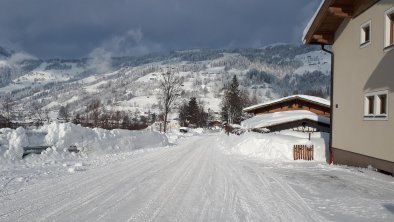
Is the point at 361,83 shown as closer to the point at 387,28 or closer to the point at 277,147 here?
the point at 387,28

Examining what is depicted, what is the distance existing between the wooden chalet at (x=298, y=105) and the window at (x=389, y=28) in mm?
33088

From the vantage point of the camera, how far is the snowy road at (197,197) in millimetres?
8320

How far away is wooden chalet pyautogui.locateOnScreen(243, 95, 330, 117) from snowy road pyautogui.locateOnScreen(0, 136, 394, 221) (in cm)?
3510

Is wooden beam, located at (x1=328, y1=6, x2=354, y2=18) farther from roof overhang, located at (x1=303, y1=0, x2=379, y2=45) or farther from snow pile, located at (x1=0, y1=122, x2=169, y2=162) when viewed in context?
snow pile, located at (x1=0, y1=122, x2=169, y2=162)

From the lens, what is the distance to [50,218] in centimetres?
776

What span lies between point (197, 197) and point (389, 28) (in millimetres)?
10378

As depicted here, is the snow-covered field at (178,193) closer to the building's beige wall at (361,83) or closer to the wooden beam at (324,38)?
the building's beige wall at (361,83)

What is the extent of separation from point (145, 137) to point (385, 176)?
73.0 feet

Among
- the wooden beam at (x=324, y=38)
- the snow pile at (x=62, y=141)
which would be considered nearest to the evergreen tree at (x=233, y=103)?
the snow pile at (x=62, y=141)

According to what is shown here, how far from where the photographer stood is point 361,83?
17891 mm

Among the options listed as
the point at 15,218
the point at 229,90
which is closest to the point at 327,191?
the point at 15,218

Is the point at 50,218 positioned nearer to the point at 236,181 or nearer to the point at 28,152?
the point at 236,181

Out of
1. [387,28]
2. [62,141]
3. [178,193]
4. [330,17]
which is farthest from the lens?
[62,141]

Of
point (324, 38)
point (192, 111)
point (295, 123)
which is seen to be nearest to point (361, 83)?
point (324, 38)
